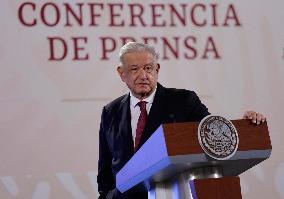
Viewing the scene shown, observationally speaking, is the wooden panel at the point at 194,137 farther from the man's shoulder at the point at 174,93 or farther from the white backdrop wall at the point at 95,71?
the white backdrop wall at the point at 95,71

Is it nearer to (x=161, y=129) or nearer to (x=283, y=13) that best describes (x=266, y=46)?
(x=283, y=13)

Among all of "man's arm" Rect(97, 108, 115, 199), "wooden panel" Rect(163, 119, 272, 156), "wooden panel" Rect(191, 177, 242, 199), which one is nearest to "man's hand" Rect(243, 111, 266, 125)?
"wooden panel" Rect(163, 119, 272, 156)

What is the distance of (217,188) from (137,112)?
0.69 m

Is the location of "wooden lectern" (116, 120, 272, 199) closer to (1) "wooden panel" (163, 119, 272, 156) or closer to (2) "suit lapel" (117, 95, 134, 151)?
(1) "wooden panel" (163, 119, 272, 156)

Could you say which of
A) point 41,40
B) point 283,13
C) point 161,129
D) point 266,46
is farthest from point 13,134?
point 161,129

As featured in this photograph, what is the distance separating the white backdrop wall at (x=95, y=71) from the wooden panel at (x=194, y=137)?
70.0 inches

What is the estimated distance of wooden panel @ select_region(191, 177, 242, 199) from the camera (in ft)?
Answer: 2.95

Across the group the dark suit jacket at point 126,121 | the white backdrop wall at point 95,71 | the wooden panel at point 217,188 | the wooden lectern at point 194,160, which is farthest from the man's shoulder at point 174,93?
the white backdrop wall at point 95,71

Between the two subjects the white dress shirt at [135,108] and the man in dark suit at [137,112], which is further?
the white dress shirt at [135,108]

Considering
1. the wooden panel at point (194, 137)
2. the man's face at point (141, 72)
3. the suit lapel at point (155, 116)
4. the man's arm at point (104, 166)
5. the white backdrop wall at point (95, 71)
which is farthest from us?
the white backdrop wall at point (95, 71)

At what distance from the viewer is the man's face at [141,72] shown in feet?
4.80

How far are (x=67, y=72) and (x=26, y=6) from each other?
40 cm

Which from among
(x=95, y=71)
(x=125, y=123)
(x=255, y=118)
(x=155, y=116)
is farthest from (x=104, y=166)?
(x=95, y=71)

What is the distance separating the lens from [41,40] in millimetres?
2732
